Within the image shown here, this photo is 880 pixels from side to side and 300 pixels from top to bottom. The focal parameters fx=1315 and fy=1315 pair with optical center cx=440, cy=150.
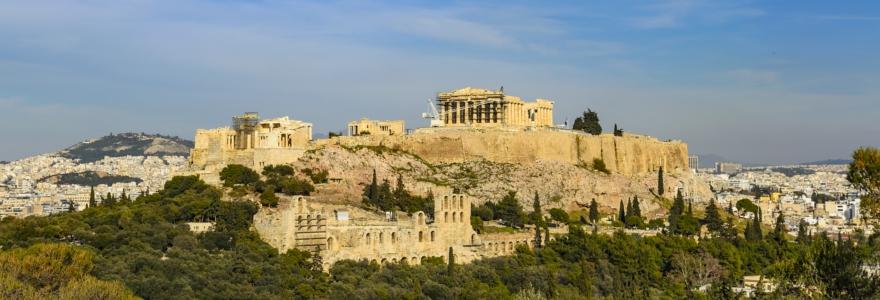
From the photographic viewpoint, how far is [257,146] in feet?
219

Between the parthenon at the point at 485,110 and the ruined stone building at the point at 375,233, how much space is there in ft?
77.8

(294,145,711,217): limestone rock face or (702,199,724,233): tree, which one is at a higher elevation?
(294,145,711,217): limestone rock face

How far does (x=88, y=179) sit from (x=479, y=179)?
86764mm

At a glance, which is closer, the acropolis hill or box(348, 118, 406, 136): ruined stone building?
the acropolis hill

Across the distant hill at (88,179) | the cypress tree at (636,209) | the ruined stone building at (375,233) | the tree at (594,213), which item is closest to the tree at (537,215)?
the tree at (594,213)

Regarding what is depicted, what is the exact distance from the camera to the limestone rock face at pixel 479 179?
67.9 meters

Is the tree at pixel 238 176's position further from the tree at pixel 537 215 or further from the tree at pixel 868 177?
the tree at pixel 868 177

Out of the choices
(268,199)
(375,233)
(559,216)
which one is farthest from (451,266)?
(559,216)

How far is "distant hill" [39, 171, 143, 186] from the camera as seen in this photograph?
486ft

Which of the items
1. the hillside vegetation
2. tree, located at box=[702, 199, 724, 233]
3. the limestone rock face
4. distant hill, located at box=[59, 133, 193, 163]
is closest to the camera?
the hillside vegetation

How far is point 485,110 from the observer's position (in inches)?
3403

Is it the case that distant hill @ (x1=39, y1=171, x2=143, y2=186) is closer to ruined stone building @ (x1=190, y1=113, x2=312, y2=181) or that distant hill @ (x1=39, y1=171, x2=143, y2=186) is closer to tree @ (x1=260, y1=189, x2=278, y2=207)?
ruined stone building @ (x1=190, y1=113, x2=312, y2=181)

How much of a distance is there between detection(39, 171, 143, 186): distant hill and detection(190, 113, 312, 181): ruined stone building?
79.6 meters

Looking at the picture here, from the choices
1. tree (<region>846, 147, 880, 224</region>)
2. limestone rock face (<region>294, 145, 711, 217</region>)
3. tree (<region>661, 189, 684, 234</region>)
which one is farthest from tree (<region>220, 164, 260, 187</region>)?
tree (<region>846, 147, 880, 224</region>)
